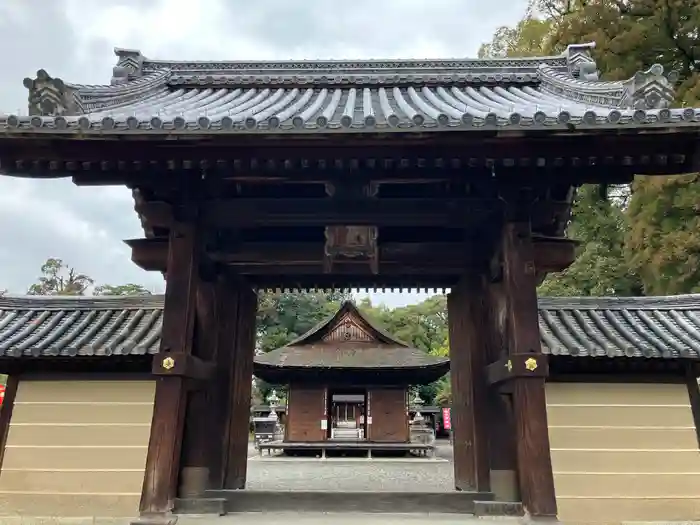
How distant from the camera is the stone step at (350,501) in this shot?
247 inches

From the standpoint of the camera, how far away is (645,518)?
243 inches

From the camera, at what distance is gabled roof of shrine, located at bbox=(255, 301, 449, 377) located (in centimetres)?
2203

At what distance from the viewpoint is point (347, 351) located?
23453 millimetres

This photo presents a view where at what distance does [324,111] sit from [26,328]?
4738 millimetres

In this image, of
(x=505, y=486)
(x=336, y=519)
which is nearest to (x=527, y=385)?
(x=505, y=486)

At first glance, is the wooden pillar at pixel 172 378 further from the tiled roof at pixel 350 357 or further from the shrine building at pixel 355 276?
the tiled roof at pixel 350 357

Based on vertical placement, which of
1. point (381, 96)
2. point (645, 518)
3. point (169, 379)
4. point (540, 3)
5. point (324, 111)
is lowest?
point (645, 518)

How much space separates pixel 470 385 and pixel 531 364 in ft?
6.46

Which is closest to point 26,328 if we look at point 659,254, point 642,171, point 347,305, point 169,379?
point 169,379

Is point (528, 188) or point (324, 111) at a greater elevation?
point (324, 111)

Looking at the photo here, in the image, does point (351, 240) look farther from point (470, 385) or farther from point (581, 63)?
point (581, 63)

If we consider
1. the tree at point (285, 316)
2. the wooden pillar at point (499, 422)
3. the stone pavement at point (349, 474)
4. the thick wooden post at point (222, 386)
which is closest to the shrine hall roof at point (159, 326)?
the wooden pillar at point (499, 422)

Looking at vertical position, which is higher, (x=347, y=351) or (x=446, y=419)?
(x=347, y=351)

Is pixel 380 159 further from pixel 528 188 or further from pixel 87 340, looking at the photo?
pixel 87 340
